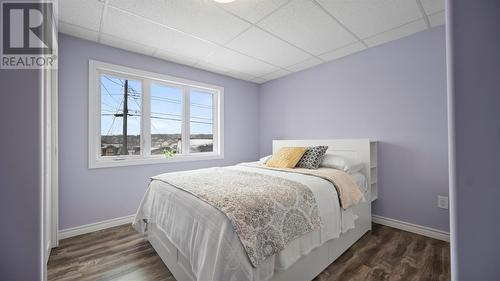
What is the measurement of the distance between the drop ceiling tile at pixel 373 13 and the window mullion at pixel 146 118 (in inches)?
95.9

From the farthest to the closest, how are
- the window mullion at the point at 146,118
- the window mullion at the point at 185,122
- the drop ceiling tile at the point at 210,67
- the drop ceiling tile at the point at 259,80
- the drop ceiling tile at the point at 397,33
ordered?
the drop ceiling tile at the point at 259,80, the window mullion at the point at 185,122, the drop ceiling tile at the point at 210,67, the window mullion at the point at 146,118, the drop ceiling tile at the point at 397,33

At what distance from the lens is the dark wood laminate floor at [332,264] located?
1.58 metres

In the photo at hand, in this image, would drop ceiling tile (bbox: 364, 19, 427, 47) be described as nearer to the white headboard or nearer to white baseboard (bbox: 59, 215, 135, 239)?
the white headboard

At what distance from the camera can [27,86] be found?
498 millimetres

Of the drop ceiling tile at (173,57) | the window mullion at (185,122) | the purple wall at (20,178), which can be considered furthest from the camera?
the window mullion at (185,122)

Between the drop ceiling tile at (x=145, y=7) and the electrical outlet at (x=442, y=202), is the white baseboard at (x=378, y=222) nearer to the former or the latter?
the electrical outlet at (x=442, y=202)

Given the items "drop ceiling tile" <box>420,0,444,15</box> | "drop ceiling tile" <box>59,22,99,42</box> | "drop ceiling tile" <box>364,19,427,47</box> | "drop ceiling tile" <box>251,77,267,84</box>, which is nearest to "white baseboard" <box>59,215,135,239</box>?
"drop ceiling tile" <box>59,22,99,42</box>

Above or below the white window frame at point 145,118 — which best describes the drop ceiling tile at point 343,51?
above

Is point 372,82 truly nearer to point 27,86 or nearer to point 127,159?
point 27,86

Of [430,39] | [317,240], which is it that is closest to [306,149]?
[317,240]

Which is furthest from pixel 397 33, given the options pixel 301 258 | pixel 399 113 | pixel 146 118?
pixel 146 118

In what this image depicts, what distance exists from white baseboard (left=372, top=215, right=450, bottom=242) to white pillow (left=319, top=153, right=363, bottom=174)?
75cm

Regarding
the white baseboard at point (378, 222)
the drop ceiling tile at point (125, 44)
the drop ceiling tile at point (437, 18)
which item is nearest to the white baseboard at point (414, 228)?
the white baseboard at point (378, 222)

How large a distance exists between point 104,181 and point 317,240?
100 inches
